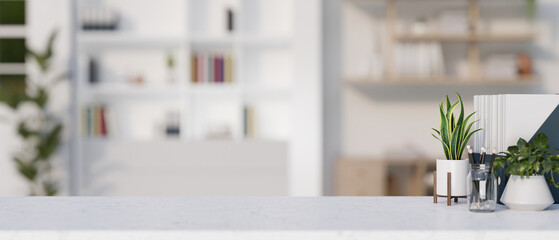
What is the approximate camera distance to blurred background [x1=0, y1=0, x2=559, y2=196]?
4371mm

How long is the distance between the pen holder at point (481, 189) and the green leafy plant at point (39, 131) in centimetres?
368

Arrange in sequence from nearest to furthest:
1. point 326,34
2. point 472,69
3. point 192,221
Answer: point 192,221 → point 472,69 → point 326,34

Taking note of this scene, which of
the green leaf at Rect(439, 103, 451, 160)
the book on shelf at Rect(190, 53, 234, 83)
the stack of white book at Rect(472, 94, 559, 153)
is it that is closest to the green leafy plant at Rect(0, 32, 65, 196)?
the book on shelf at Rect(190, 53, 234, 83)

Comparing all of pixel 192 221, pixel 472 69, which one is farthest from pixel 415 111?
pixel 192 221

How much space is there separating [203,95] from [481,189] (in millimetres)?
3507

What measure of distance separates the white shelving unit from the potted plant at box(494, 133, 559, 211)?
3.06m

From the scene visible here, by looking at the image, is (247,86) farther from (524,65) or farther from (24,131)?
(524,65)

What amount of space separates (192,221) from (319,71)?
3.33 meters

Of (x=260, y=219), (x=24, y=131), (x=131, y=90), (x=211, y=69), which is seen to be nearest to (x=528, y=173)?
(x=260, y=219)

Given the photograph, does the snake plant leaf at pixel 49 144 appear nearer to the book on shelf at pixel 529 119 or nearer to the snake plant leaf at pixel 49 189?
the snake plant leaf at pixel 49 189

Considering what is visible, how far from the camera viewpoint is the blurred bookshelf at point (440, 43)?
432 cm

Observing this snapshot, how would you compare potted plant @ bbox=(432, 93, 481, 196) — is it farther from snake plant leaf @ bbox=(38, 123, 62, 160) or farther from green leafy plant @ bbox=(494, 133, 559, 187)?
snake plant leaf @ bbox=(38, 123, 62, 160)

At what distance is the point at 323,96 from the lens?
473cm

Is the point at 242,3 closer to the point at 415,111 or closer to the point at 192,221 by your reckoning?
the point at 415,111
